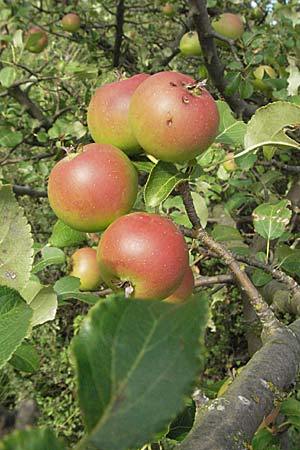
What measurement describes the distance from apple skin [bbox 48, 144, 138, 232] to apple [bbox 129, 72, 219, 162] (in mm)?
43

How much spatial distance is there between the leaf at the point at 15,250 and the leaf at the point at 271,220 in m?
0.64

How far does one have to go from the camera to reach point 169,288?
23.2 inches

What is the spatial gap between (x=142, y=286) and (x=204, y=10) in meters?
0.99

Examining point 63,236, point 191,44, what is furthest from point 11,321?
point 191,44

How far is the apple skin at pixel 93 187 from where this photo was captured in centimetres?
60

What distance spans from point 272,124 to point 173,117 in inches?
5.3

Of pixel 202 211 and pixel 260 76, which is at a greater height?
pixel 202 211

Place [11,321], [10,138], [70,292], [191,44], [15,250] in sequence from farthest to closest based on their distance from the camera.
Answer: [191,44], [10,138], [70,292], [15,250], [11,321]

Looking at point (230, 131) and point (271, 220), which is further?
point (271, 220)

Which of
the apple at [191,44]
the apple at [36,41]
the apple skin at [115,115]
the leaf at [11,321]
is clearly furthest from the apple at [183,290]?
the apple at [191,44]

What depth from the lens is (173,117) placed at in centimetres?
58

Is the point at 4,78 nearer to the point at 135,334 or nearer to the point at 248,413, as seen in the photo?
the point at 248,413

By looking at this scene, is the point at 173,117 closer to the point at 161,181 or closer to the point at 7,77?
the point at 161,181

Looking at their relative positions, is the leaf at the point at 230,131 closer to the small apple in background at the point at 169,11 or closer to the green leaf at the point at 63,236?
the green leaf at the point at 63,236
